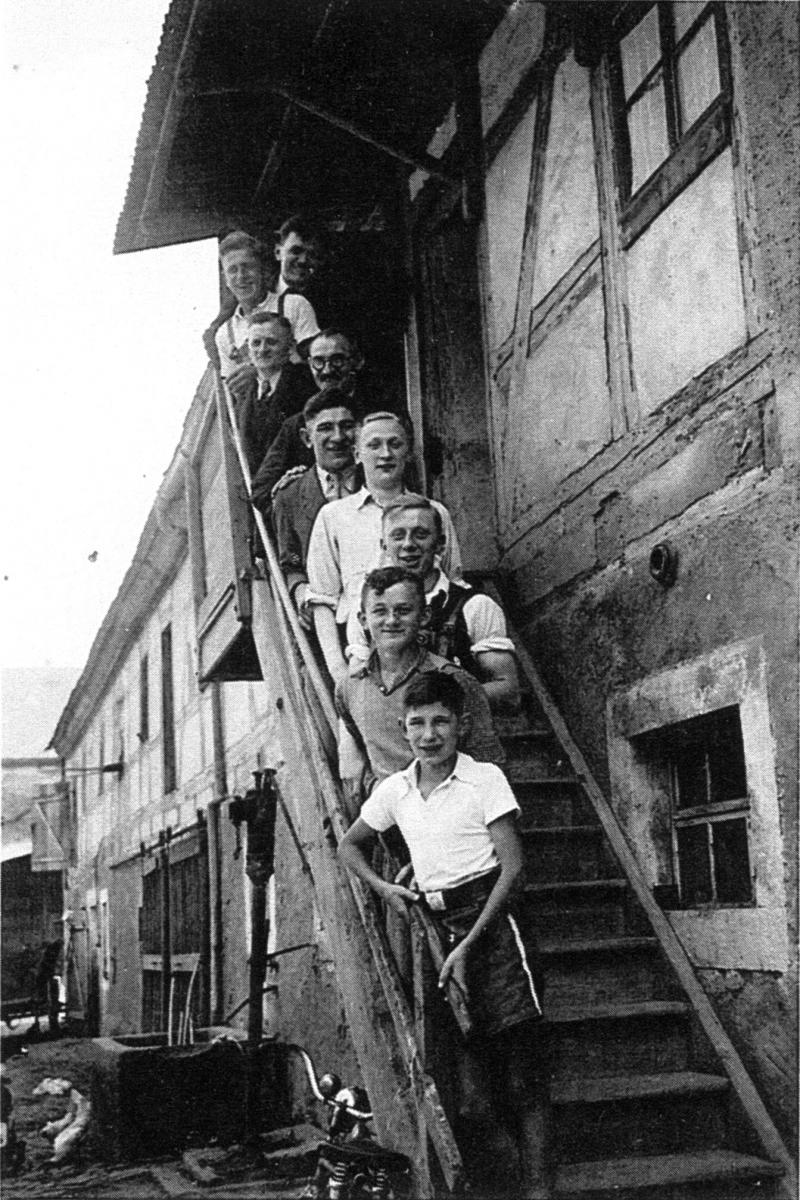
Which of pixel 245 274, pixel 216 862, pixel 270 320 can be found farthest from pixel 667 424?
pixel 216 862

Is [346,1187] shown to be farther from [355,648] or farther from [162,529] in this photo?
[162,529]

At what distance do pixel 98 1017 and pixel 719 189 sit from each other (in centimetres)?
1667

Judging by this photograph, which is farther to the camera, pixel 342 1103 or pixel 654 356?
pixel 654 356

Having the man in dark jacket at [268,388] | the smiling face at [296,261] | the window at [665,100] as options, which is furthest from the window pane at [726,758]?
the smiling face at [296,261]

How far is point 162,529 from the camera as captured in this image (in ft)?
43.8

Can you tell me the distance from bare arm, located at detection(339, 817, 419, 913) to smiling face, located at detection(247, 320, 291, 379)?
3365mm

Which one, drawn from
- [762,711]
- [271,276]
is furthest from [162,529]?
[762,711]

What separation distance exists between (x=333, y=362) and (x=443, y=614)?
185 centimetres

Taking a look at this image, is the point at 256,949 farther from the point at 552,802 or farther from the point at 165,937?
the point at 165,937

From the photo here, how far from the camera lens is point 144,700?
16.5 meters

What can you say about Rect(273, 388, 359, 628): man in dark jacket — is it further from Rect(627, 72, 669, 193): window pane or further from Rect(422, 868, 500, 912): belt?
Rect(422, 868, 500, 912): belt

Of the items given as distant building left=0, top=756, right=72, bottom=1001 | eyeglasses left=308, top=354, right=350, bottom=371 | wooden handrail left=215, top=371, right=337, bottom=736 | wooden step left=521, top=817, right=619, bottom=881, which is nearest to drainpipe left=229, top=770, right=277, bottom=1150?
wooden handrail left=215, top=371, right=337, bottom=736

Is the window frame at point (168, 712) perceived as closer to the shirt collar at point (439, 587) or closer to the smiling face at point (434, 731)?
the shirt collar at point (439, 587)

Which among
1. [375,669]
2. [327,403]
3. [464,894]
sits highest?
[327,403]
